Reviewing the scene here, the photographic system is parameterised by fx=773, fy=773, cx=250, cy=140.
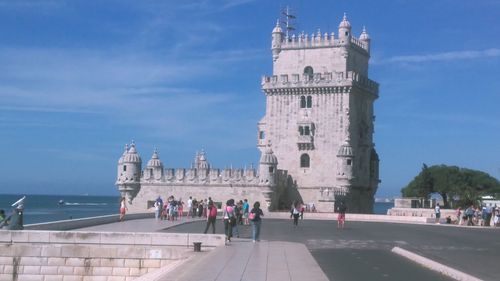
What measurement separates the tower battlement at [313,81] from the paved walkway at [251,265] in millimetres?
39961

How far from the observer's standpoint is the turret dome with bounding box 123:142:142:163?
6938 centimetres

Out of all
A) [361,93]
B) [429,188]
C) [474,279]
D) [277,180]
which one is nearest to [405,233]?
[474,279]

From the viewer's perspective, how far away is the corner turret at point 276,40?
228 feet

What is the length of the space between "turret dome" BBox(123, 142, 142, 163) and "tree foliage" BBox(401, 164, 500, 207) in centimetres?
4097

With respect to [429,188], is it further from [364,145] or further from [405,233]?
[405,233]

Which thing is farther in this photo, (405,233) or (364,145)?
(364,145)

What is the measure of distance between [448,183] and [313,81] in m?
36.4

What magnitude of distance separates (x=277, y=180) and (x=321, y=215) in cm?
774

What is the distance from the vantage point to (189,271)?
1994 cm

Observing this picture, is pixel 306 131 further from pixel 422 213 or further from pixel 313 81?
pixel 422 213

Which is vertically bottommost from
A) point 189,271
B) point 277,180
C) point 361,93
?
point 189,271

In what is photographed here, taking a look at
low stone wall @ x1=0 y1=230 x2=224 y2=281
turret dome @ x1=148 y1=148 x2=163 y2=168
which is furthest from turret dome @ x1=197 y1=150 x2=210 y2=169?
low stone wall @ x1=0 y1=230 x2=224 y2=281

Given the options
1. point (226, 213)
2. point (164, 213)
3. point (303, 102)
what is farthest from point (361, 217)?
point (226, 213)

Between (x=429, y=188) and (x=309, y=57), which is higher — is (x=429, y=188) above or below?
below
